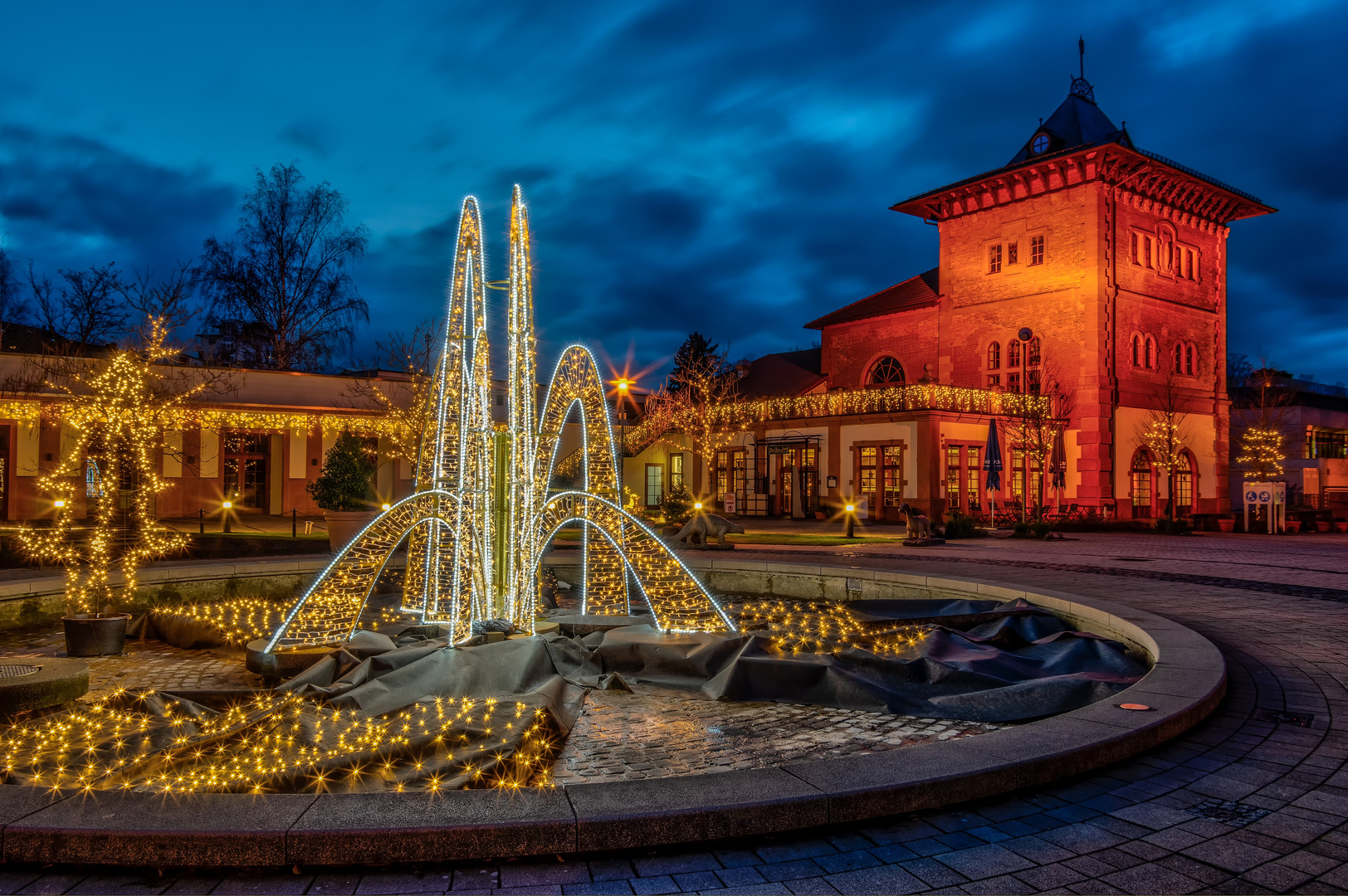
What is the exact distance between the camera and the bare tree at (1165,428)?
34.2 meters

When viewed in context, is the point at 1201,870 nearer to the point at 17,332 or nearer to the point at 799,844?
the point at 799,844

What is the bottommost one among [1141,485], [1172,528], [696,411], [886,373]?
[1172,528]

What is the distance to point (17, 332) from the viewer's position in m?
43.5

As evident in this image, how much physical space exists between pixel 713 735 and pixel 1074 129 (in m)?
37.3

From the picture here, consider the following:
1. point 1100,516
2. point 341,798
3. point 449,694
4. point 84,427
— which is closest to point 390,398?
point 84,427

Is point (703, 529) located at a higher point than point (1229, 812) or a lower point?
higher

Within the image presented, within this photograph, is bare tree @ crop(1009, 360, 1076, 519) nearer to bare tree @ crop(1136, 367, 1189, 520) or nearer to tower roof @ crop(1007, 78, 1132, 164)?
bare tree @ crop(1136, 367, 1189, 520)

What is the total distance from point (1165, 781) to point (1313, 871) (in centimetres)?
109

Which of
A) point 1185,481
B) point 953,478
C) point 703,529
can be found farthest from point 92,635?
point 1185,481

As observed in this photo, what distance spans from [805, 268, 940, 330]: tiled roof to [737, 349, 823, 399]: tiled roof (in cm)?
273

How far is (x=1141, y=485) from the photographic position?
34.9 metres

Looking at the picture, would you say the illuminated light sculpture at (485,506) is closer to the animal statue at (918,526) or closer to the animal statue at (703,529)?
the animal statue at (703,529)

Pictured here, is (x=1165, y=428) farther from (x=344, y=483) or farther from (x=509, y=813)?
(x=509, y=813)

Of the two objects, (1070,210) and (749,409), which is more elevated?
(1070,210)
